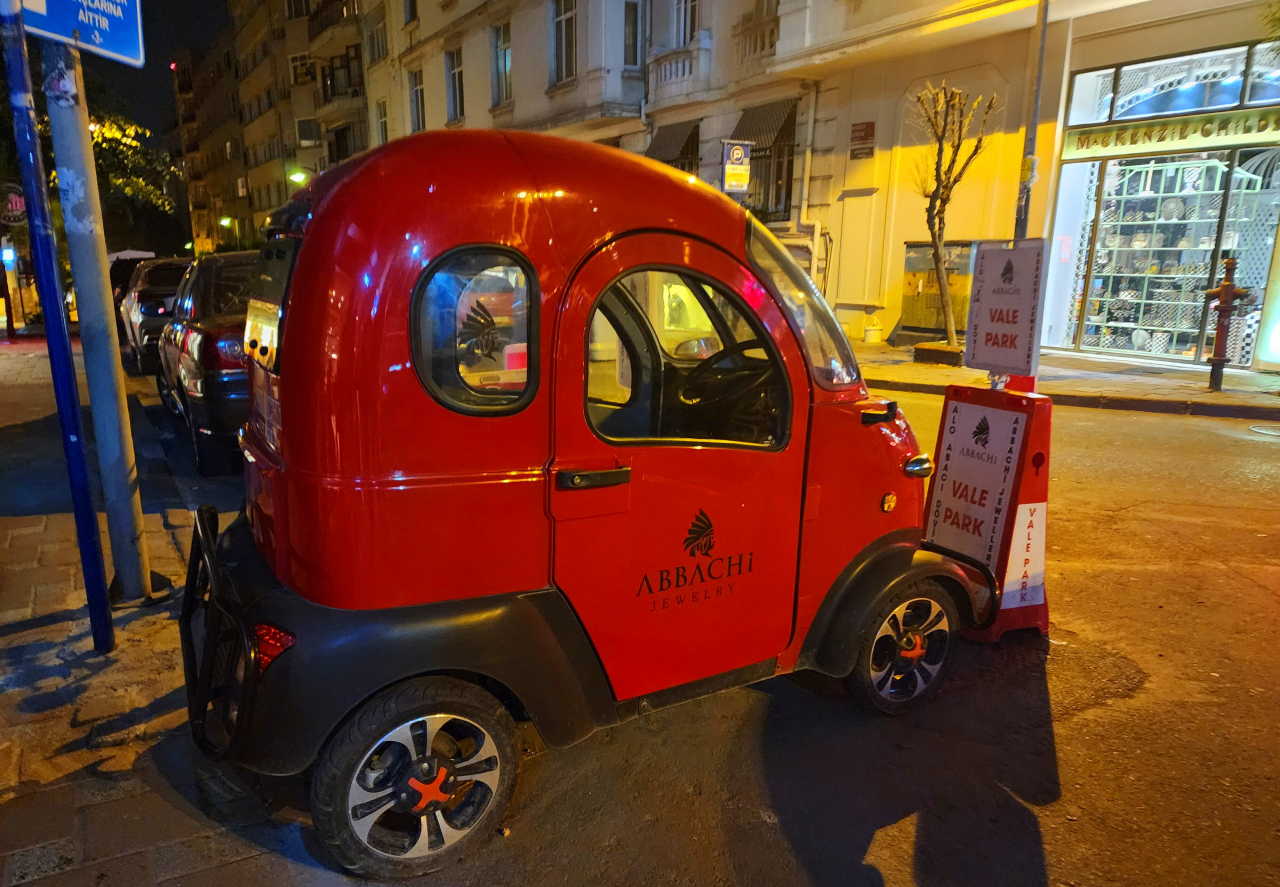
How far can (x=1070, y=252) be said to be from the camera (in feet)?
46.2

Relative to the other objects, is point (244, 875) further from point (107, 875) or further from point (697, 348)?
point (697, 348)

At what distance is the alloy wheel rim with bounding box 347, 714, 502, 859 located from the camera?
240 cm

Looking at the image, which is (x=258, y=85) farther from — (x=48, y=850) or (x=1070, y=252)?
(x=48, y=850)

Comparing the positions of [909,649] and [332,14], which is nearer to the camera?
[909,649]

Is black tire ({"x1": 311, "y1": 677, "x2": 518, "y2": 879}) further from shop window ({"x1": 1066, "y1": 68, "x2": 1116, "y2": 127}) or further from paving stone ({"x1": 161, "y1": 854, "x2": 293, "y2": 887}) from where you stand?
shop window ({"x1": 1066, "y1": 68, "x2": 1116, "y2": 127})

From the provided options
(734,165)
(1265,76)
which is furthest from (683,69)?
(1265,76)

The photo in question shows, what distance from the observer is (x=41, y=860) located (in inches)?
97.7

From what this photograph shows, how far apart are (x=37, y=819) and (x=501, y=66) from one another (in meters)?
24.4

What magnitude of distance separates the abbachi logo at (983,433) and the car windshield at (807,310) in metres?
1.27

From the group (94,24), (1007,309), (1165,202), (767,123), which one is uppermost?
(767,123)

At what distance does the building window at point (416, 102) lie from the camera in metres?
28.2

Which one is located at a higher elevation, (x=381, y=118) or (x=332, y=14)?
(x=332, y=14)

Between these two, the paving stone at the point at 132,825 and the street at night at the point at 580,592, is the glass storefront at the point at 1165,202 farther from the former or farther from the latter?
the paving stone at the point at 132,825

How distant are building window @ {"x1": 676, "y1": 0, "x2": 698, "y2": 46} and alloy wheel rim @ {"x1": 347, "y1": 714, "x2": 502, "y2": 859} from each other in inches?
729
